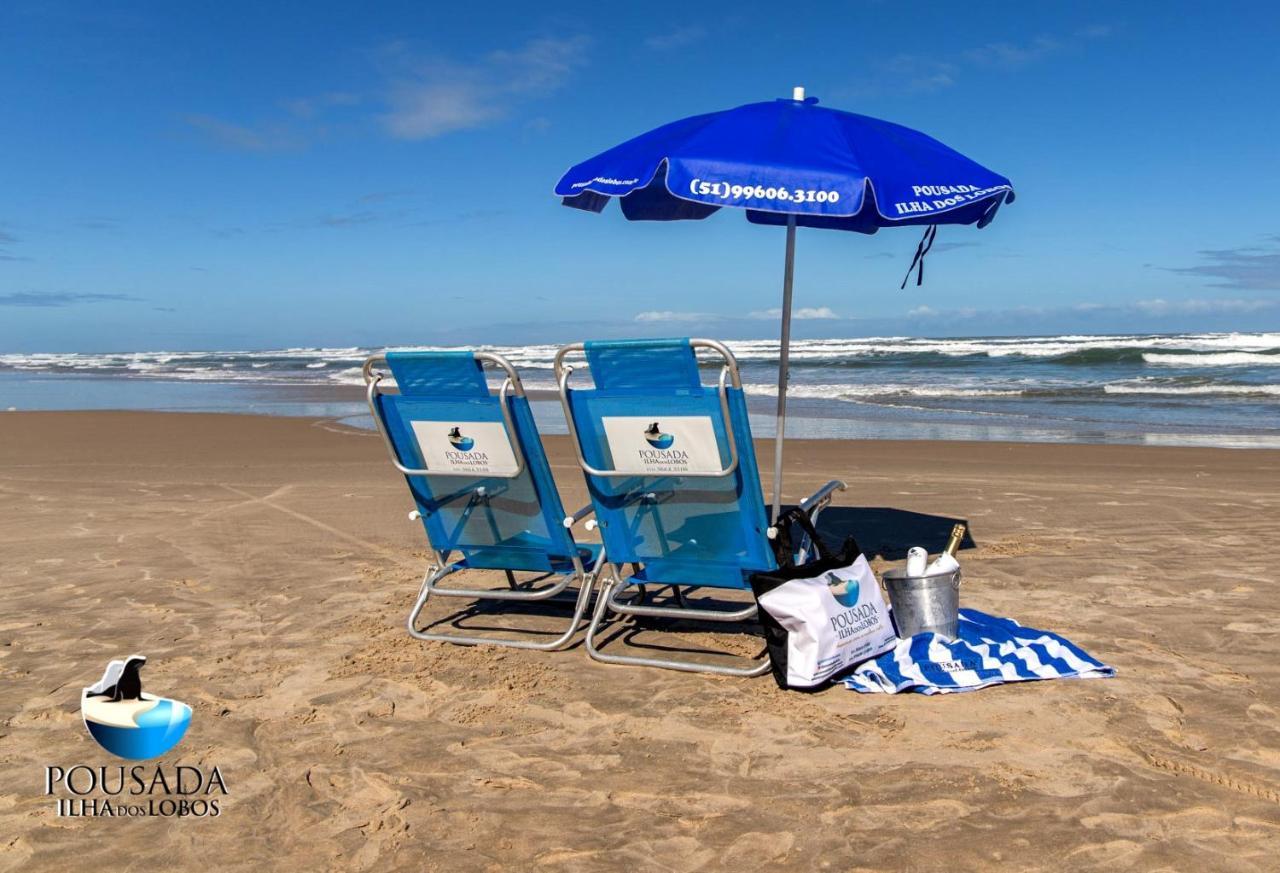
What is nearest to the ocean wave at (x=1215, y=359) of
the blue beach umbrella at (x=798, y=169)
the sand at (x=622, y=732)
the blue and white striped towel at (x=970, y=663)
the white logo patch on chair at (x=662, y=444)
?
the sand at (x=622, y=732)

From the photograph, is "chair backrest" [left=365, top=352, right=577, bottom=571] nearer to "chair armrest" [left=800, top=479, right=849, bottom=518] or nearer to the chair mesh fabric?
the chair mesh fabric

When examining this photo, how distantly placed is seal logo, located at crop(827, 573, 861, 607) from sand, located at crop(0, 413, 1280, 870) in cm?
34

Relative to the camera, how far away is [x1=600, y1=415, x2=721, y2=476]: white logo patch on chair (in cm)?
392

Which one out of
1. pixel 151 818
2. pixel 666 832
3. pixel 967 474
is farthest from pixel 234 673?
pixel 967 474

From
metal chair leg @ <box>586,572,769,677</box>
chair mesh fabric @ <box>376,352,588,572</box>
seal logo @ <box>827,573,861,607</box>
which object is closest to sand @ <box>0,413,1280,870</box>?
metal chair leg @ <box>586,572,769,677</box>

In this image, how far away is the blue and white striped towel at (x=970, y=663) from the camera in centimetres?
371

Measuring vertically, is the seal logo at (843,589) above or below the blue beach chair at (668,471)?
below

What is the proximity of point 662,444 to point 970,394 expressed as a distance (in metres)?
18.5

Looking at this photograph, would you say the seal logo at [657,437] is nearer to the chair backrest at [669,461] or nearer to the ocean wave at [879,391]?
the chair backrest at [669,461]

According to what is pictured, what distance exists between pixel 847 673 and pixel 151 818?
233 centimetres

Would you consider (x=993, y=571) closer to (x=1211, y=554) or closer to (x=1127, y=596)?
(x=1127, y=596)

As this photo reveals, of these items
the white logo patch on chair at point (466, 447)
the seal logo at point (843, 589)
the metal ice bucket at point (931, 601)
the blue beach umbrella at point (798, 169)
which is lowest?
the metal ice bucket at point (931, 601)

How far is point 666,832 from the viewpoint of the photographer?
108 inches

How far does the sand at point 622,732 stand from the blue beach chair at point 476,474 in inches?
16.0
